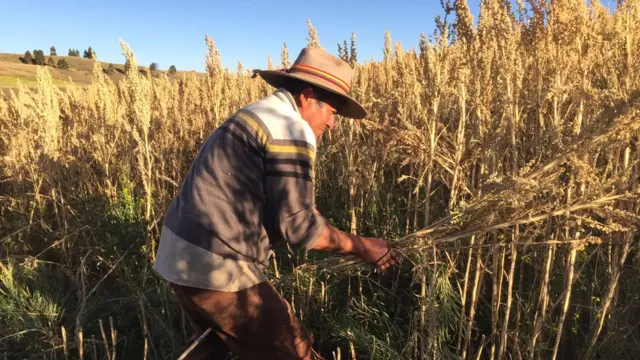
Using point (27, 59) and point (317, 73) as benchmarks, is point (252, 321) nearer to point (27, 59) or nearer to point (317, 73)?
point (317, 73)

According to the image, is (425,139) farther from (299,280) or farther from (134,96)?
(134,96)

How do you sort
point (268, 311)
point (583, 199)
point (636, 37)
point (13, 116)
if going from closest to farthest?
point (583, 199), point (268, 311), point (636, 37), point (13, 116)

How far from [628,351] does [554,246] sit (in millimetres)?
864

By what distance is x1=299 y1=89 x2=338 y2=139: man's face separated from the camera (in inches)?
75.2

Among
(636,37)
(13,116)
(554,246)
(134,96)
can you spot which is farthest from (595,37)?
(13,116)

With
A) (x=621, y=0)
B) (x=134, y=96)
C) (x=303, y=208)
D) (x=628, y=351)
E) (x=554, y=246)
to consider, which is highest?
(x=621, y=0)

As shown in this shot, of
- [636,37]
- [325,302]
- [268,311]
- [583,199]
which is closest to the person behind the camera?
[583,199]

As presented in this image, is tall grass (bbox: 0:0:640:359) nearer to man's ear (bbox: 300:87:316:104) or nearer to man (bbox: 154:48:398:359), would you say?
man (bbox: 154:48:398:359)

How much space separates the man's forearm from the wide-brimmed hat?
0.58m

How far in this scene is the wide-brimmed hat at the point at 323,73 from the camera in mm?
1836

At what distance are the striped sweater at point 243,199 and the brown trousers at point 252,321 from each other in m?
0.06

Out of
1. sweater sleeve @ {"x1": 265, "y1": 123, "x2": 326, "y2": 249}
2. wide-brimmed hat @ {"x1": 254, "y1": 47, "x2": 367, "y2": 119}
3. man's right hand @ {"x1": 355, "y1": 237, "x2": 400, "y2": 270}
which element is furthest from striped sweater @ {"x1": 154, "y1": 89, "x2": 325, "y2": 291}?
A: man's right hand @ {"x1": 355, "y1": 237, "x2": 400, "y2": 270}

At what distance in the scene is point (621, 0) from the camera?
84.6 inches

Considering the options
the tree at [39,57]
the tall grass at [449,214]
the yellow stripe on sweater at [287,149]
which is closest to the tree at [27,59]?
the tree at [39,57]
